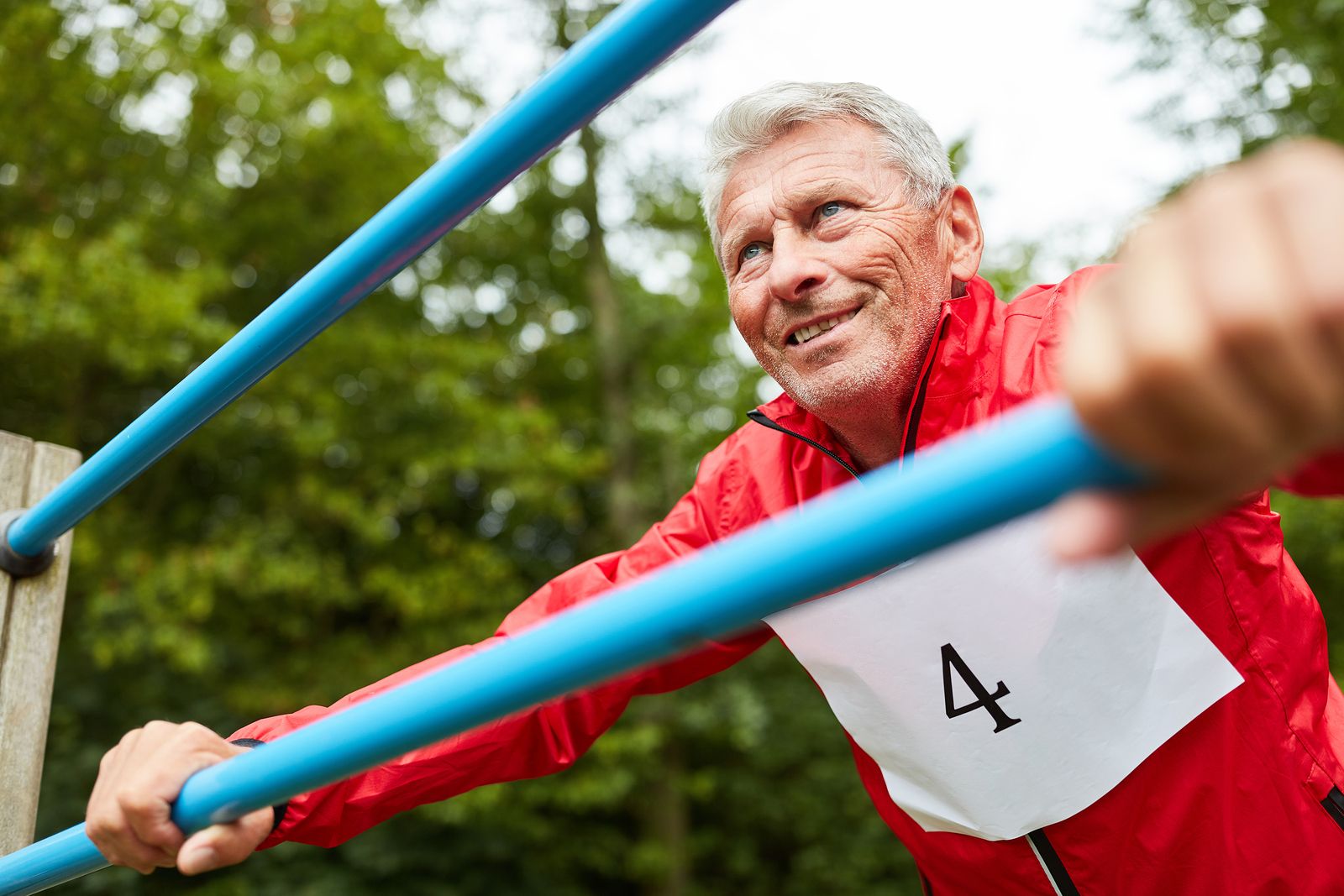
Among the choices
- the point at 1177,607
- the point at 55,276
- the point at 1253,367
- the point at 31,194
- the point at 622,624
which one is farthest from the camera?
the point at 31,194

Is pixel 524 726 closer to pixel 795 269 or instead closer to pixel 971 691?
pixel 971 691

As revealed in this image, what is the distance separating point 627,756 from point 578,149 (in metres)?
4.32

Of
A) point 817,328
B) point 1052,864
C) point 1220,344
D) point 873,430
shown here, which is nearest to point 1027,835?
point 1052,864

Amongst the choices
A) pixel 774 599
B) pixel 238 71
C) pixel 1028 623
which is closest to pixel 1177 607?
pixel 1028 623

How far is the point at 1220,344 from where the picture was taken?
360 millimetres

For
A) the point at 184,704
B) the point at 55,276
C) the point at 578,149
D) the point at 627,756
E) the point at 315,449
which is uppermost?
the point at 578,149

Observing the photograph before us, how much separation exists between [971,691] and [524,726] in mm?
544

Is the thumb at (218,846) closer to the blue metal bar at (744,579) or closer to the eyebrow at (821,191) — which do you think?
the blue metal bar at (744,579)

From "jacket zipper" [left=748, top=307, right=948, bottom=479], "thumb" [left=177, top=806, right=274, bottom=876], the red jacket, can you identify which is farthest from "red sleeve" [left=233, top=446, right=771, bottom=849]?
"jacket zipper" [left=748, top=307, right=948, bottom=479]

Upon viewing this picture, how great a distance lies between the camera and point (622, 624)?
497 millimetres

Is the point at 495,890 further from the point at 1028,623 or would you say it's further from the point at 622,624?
the point at 622,624

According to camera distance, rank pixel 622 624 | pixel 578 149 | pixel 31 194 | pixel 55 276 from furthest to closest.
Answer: pixel 578 149, pixel 31 194, pixel 55 276, pixel 622 624

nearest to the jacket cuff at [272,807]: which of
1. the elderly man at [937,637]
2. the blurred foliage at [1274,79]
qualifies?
the elderly man at [937,637]

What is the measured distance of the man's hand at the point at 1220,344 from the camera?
0.36 meters
